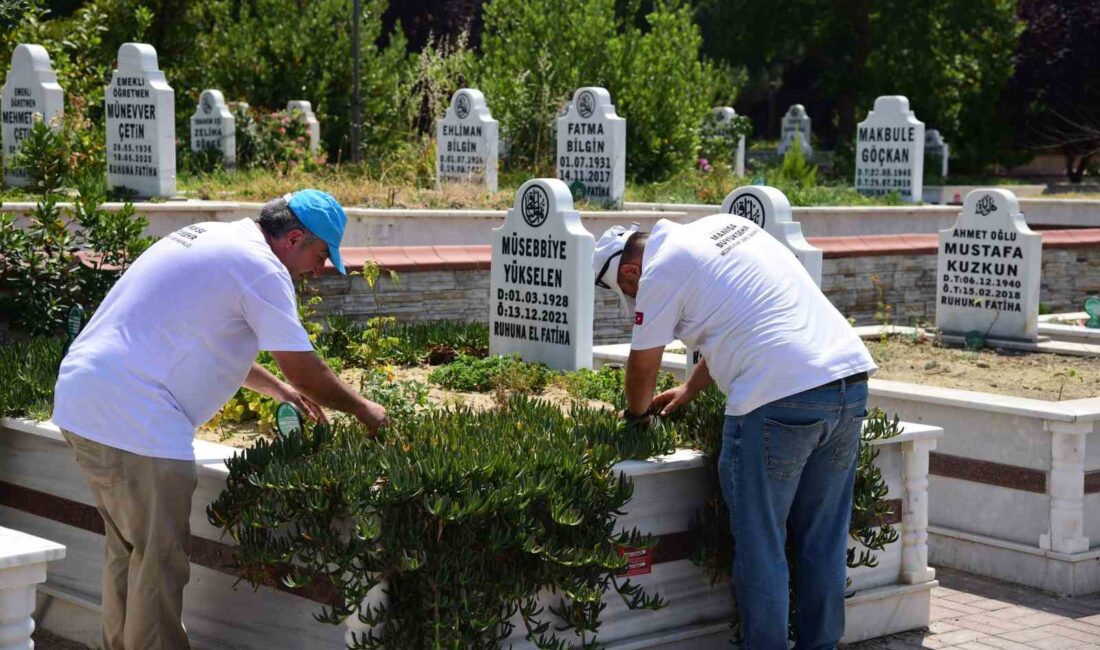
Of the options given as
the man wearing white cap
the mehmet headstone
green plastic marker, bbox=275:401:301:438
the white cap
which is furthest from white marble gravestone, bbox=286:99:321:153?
the man wearing white cap

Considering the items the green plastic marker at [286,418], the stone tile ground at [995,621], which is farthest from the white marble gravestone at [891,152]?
the green plastic marker at [286,418]

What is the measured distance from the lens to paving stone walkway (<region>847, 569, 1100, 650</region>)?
236 inches

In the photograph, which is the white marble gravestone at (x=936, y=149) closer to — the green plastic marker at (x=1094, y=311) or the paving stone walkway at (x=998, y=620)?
the green plastic marker at (x=1094, y=311)

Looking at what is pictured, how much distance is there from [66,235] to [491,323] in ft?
8.64

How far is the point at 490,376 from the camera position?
8.09 meters

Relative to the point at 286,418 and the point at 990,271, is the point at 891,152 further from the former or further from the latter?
the point at 286,418

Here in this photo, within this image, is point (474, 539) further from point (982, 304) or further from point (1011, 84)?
point (1011, 84)

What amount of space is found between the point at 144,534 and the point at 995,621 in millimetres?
3736

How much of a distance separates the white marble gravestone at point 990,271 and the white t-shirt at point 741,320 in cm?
576

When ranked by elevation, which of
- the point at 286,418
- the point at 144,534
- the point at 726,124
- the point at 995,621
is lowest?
the point at 995,621

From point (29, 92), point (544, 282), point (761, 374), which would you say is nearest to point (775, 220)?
point (544, 282)

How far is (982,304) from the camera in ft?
34.8

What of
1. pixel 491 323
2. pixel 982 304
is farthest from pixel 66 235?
pixel 982 304

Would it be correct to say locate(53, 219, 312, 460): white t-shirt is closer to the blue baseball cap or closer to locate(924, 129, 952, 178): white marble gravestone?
the blue baseball cap
